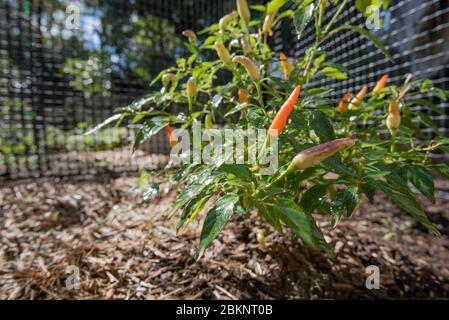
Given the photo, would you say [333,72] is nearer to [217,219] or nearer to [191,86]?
[191,86]

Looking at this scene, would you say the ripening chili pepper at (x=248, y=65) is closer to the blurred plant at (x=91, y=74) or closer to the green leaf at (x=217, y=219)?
the green leaf at (x=217, y=219)

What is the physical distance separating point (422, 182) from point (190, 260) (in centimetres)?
68

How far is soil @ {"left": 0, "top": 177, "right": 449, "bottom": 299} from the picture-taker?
3.12 feet

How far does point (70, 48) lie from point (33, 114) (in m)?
1.21

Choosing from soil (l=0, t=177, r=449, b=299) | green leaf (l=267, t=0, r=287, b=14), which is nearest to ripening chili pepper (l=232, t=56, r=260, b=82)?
green leaf (l=267, t=0, r=287, b=14)

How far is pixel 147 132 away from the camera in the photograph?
730 mm

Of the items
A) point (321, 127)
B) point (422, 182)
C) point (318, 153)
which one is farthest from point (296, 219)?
point (422, 182)

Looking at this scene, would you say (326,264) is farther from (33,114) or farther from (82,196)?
(33,114)

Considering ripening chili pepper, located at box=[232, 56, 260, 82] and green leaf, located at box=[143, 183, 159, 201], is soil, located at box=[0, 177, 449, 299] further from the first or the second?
ripening chili pepper, located at box=[232, 56, 260, 82]

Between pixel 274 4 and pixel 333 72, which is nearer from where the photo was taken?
pixel 274 4

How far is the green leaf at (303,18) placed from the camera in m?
0.64

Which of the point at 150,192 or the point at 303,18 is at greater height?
the point at 303,18

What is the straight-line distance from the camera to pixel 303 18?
652 millimetres

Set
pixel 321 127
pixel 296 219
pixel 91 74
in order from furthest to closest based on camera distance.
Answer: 1. pixel 91 74
2. pixel 321 127
3. pixel 296 219
